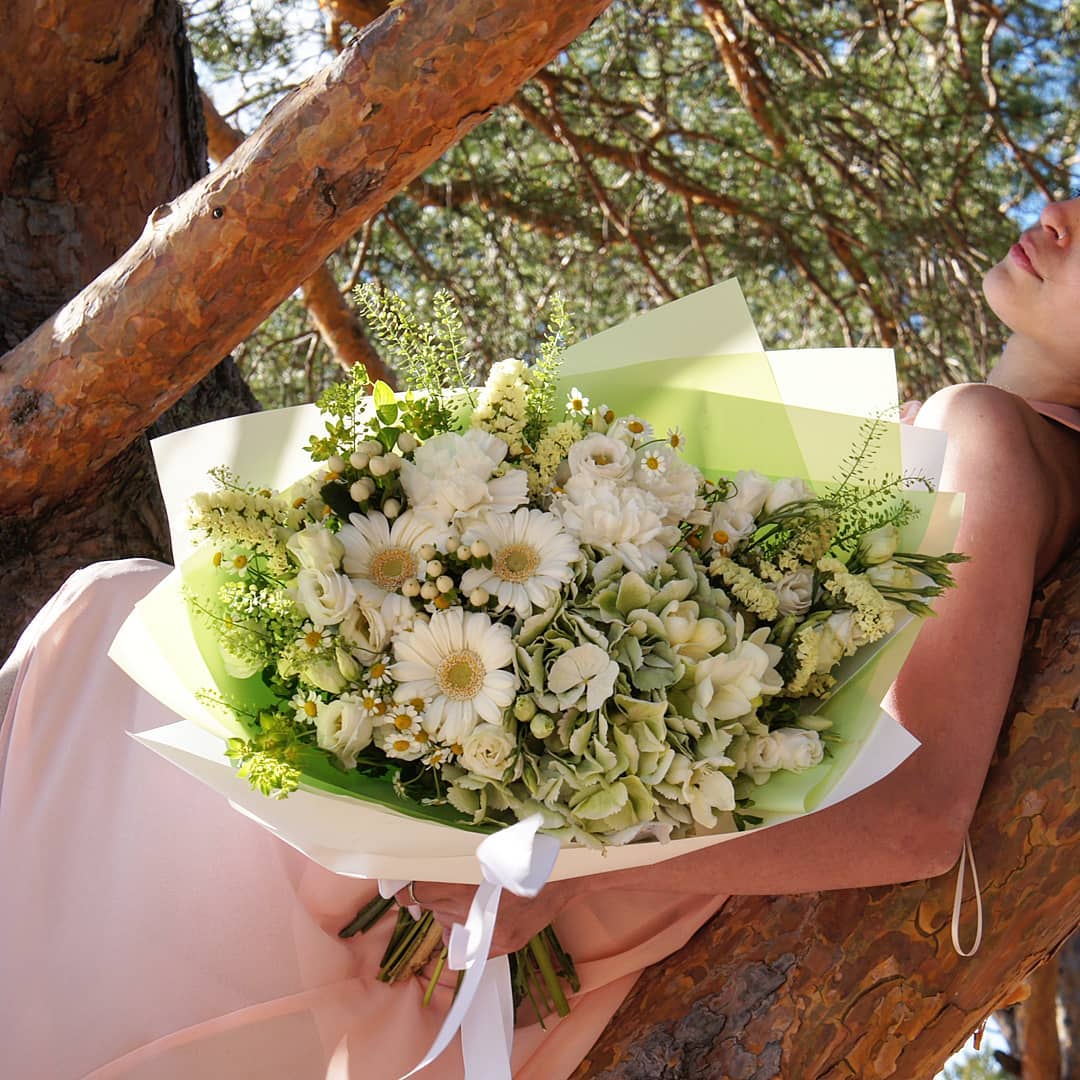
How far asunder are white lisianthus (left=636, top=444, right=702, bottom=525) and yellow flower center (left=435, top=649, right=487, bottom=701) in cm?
28

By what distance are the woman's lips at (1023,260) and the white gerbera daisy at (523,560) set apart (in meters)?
1.08

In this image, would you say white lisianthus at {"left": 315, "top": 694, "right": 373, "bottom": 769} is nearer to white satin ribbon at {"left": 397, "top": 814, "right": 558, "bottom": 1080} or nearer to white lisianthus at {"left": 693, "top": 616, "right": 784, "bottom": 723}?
white satin ribbon at {"left": 397, "top": 814, "right": 558, "bottom": 1080}

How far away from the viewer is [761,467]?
1.64 m

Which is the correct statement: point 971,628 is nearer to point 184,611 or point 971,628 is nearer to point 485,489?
point 485,489

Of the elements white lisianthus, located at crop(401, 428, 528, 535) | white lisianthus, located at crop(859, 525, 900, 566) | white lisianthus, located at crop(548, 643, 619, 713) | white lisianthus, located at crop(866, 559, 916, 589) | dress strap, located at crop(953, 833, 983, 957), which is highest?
white lisianthus, located at crop(401, 428, 528, 535)

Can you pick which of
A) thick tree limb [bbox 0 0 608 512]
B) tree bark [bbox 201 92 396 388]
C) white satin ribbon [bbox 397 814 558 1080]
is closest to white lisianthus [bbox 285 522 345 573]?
white satin ribbon [bbox 397 814 558 1080]

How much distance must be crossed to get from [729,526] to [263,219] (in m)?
0.89

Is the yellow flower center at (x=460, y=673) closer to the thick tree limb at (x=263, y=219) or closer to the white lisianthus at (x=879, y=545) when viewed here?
the white lisianthus at (x=879, y=545)

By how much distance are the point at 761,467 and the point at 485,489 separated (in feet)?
1.34

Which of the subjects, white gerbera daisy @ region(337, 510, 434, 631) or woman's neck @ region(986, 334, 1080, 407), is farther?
woman's neck @ region(986, 334, 1080, 407)

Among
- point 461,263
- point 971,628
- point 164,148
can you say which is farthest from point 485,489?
point 461,263

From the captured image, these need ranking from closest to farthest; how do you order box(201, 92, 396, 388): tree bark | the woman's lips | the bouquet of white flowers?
the bouquet of white flowers < the woman's lips < box(201, 92, 396, 388): tree bark

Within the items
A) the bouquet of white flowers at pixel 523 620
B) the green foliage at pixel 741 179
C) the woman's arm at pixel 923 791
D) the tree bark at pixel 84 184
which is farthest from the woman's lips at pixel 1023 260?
the green foliage at pixel 741 179

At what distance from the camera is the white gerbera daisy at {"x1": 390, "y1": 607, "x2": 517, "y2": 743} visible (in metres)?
1.36
